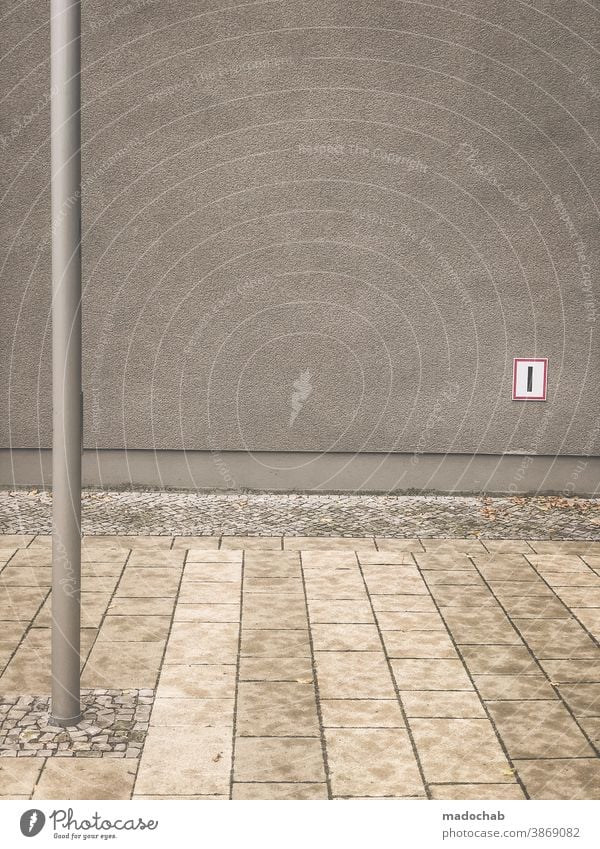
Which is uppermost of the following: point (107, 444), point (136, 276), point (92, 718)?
point (136, 276)

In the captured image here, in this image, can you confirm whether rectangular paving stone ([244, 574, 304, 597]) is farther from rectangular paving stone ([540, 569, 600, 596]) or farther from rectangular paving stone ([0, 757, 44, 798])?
rectangular paving stone ([0, 757, 44, 798])

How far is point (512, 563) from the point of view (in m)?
6.81

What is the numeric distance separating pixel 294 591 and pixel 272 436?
2664 millimetres

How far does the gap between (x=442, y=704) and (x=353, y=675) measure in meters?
0.49

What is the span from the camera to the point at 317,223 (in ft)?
28.0

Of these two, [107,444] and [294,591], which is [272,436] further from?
[294,591]

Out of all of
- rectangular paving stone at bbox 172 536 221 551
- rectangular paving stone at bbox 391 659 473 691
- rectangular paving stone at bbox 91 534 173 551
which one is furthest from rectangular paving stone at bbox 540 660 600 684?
rectangular paving stone at bbox 91 534 173 551

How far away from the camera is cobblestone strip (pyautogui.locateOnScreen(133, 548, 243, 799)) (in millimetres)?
3984

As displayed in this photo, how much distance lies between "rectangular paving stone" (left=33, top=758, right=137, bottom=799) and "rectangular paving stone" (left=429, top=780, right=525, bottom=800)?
110 cm

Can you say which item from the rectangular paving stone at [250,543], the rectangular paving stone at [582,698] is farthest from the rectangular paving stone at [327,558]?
the rectangular paving stone at [582,698]

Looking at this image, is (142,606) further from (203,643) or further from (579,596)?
(579,596)

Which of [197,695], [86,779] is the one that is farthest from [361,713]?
[86,779]

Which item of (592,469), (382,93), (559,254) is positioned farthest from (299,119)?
(592,469)
